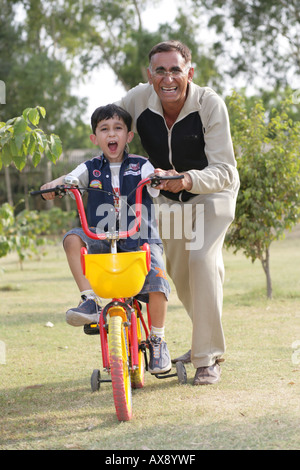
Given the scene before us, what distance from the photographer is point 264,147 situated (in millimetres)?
8047

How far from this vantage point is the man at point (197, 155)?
412 centimetres

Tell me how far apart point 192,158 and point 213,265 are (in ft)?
2.44

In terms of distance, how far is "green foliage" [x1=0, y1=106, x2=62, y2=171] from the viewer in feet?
11.8

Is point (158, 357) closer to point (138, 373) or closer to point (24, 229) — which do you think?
point (138, 373)

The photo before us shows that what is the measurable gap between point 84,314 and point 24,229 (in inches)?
320

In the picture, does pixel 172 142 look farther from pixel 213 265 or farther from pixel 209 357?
pixel 209 357

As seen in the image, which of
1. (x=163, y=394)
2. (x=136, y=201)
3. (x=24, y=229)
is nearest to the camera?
(x=136, y=201)

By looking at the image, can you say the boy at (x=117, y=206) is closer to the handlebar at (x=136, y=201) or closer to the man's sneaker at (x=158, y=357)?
the man's sneaker at (x=158, y=357)

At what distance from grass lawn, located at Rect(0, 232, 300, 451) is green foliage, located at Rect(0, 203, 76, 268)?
7.32 feet

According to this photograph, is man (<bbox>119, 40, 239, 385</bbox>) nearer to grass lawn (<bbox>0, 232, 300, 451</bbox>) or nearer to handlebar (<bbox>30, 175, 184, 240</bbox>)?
grass lawn (<bbox>0, 232, 300, 451</bbox>)

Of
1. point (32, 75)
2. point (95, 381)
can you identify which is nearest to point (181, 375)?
point (95, 381)

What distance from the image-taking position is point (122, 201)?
156 inches

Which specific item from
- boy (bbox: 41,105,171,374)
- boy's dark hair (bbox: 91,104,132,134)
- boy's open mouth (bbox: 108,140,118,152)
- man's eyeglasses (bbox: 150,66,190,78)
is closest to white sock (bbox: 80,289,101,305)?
boy (bbox: 41,105,171,374)
